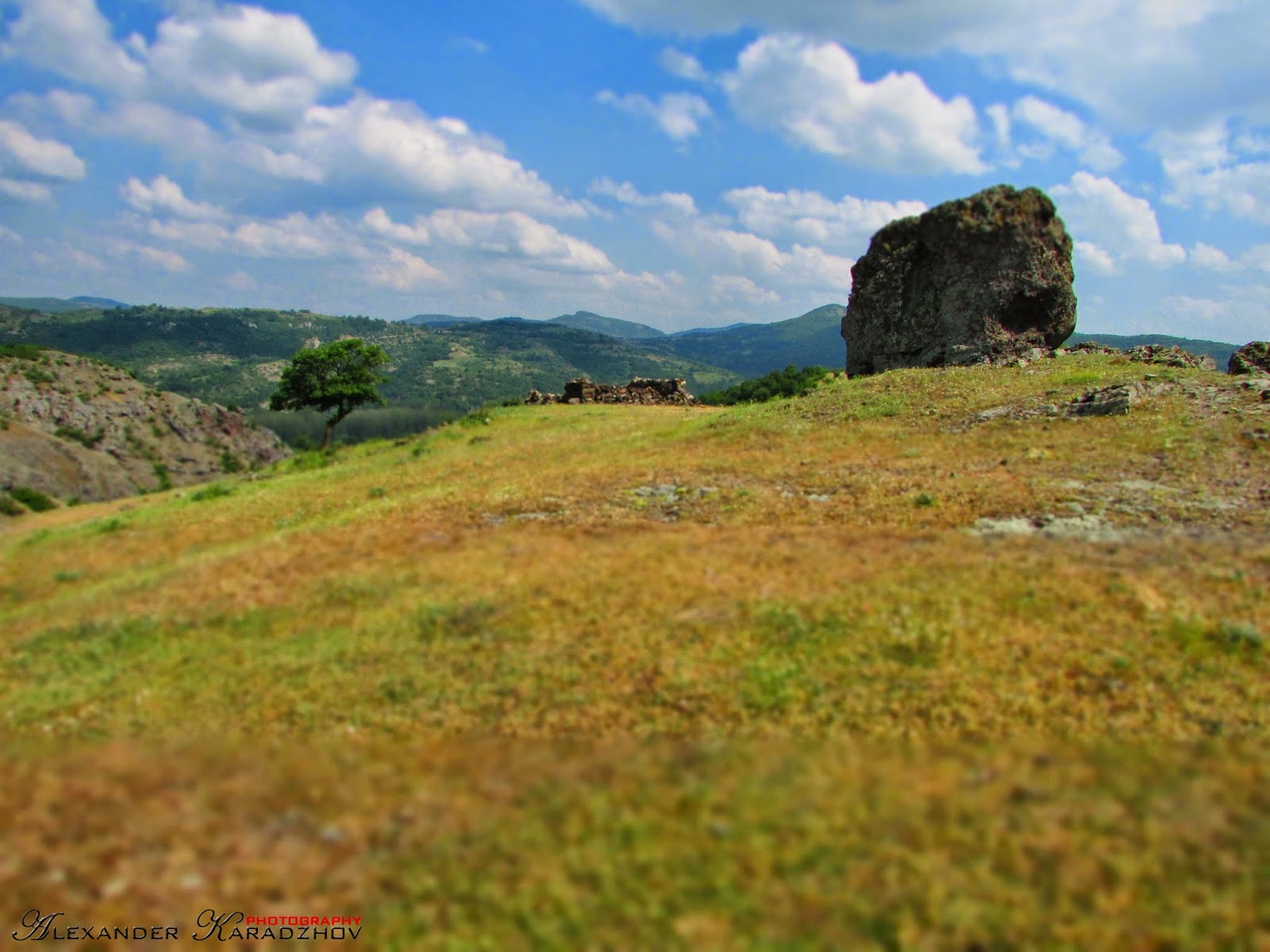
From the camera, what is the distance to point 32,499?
2301 inches

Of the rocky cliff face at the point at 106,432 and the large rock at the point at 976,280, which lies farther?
the rocky cliff face at the point at 106,432

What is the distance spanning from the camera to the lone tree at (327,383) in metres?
51.0

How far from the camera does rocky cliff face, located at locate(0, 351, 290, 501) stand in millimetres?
74250

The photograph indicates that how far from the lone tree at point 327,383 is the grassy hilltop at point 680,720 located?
3474 centimetres

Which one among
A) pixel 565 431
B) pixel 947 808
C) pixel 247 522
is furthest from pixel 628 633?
pixel 565 431

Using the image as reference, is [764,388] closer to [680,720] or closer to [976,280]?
[976,280]

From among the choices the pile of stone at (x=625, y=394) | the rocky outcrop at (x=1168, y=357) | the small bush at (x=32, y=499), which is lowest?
the small bush at (x=32, y=499)

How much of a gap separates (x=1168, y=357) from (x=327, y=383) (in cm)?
4931

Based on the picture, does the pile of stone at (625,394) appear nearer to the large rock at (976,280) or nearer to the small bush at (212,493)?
the large rock at (976,280)

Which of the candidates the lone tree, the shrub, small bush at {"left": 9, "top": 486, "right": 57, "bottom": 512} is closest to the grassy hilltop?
the shrub

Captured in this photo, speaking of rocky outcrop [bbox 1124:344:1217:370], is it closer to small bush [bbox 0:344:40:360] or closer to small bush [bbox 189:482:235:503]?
small bush [bbox 189:482:235:503]

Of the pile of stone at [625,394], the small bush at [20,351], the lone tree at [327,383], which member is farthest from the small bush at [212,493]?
the small bush at [20,351]

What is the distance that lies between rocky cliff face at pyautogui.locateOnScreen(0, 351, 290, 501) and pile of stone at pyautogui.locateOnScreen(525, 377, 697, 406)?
50085 millimetres

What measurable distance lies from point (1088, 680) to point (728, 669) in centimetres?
443
